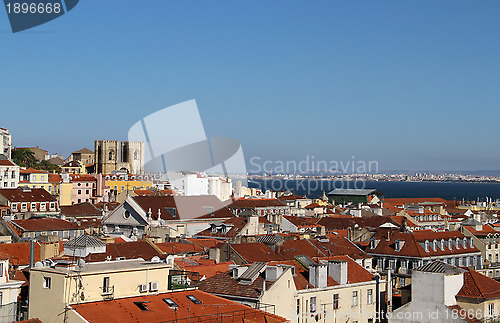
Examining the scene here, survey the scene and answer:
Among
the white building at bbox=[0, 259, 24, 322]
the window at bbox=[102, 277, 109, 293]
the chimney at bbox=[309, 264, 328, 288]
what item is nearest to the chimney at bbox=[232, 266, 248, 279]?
the chimney at bbox=[309, 264, 328, 288]

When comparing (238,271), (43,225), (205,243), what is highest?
(238,271)

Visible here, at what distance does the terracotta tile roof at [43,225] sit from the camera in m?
54.3

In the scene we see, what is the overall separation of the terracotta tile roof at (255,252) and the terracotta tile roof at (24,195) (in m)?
39.2

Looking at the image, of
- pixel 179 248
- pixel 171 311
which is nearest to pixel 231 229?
pixel 179 248

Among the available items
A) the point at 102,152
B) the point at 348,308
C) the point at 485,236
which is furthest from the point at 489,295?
the point at 102,152

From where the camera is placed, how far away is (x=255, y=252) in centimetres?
3950

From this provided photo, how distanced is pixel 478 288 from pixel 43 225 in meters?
36.0

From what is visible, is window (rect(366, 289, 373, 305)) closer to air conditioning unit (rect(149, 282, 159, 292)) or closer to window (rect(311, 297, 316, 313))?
window (rect(311, 297, 316, 313))

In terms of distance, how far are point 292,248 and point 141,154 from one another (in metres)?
126

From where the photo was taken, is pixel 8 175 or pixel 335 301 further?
pixel 8 175

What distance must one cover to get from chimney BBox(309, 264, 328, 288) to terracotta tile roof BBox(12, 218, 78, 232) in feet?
97.0

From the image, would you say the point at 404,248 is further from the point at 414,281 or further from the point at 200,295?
the point at 200,295

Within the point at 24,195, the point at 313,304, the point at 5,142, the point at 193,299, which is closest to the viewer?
the point at 193,299

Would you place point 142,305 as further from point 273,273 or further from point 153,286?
point 273,273
